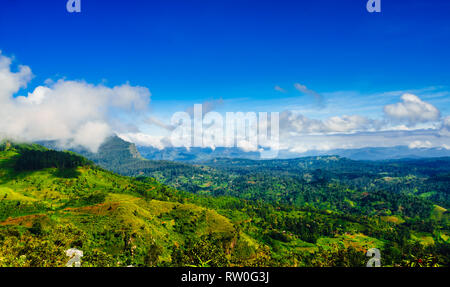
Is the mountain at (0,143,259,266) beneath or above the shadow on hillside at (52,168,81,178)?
beneath

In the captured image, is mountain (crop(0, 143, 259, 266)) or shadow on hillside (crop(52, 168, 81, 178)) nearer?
mountain (crop(0, 143, 259, 266))

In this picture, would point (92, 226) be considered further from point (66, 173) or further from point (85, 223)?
point (66, 173)

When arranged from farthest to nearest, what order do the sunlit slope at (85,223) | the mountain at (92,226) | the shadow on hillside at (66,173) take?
the shadow on hillside at (66,173), the sunlit slope at (85,223), the mountain at (92,226)

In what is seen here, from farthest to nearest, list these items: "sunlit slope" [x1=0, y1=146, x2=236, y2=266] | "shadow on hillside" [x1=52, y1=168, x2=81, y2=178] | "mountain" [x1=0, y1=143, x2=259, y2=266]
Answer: "shadow on hillside" [x1=52, y1=168, x2=81, y2=178]
"sunlit slope" [x1=0, y1=146, x2=236, y2=266]
"mountain" [x1=0, y1=143, x2=259, y2=266]

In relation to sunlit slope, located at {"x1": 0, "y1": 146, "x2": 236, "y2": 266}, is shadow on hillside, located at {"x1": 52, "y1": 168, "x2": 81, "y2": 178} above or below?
above

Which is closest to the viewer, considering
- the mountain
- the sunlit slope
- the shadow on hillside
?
the mountain

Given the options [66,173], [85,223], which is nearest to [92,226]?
[85,223]

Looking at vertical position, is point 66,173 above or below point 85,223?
above

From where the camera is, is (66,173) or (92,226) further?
(66,173)

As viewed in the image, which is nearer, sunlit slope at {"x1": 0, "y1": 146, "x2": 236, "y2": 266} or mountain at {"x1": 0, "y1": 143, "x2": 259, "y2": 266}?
mountain at {"x1": 0, "y1": 143, "x2": 259, "y2": 266}

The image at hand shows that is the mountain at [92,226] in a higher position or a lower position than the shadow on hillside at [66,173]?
lower

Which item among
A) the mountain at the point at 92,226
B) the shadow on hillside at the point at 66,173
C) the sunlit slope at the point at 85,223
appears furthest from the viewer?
the shadow on hillside at the point at 66,173
